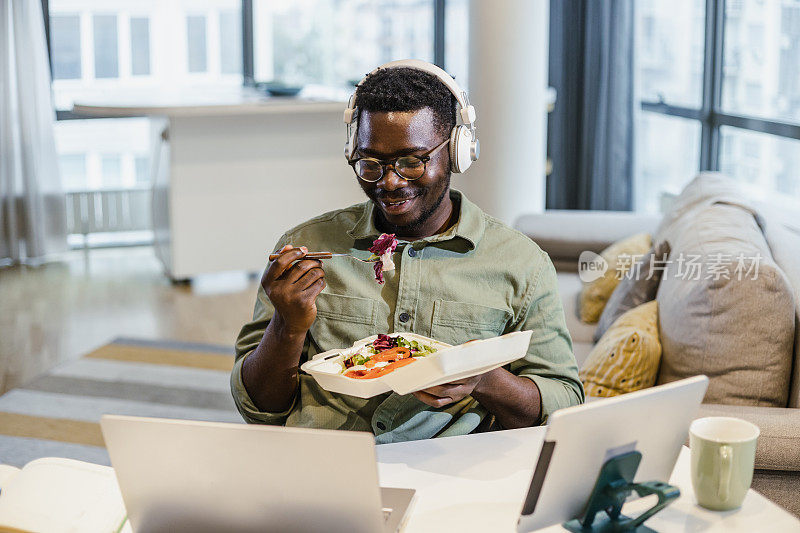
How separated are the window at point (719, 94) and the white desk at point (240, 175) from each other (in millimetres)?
1627

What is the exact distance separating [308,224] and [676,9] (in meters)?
3.55

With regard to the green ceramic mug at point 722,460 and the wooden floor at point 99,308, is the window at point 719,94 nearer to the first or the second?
the wooden floor at point 99,308

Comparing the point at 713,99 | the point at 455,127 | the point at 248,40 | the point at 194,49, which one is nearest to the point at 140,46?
the point at 194,49

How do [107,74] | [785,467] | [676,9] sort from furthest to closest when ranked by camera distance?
[107,74]
[676,9]
[785,467]

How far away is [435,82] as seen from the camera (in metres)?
1.64

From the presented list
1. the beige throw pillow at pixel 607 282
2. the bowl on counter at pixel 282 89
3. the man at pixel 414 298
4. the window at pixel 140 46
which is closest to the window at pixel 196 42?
the window at pixel 140 46

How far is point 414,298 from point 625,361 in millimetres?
769

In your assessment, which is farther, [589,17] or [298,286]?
[589,17]

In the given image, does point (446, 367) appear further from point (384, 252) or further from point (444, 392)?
point (384, 252)

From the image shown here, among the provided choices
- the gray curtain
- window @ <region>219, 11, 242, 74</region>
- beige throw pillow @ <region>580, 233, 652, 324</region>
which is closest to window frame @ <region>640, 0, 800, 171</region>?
the gray curtain

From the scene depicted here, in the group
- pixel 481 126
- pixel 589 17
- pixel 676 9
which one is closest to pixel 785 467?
pixel 481 126

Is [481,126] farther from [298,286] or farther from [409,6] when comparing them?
[298,286]

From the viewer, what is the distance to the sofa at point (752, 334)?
1.78 m

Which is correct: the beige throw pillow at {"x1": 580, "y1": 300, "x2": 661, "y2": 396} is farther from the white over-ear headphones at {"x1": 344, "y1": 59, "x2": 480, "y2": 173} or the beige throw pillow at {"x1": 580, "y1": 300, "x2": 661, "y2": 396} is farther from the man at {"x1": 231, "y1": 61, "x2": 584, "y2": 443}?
the white over-ear headphones at {"x1": 344, "y1": 59, "x2": 480, "y2": 173}
